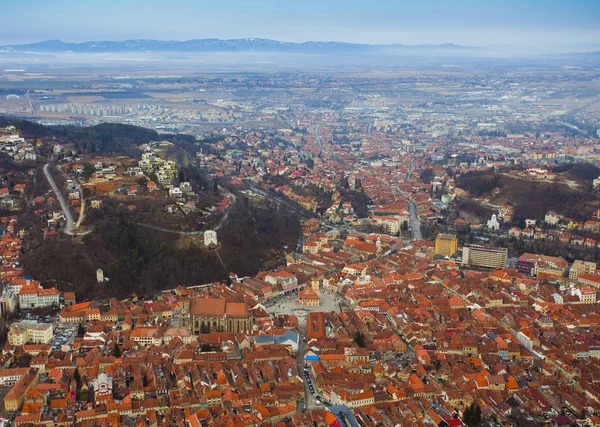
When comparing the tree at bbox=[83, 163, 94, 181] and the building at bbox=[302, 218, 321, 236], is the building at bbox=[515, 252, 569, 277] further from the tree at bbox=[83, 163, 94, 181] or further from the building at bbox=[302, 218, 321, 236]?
the tree at bbox=[83, 163, 94, 181]

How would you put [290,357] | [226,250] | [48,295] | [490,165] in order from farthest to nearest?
[490,165] → [226,250] → [48,295] → [290,357]

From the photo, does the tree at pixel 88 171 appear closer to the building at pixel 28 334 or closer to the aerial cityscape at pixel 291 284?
the aerial cityscape at pixel 291 284

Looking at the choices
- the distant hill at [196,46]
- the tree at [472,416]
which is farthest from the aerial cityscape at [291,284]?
the distant hill at [196,46]

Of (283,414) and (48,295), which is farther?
(48,295)

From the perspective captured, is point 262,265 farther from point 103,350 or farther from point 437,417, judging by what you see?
point 437,417

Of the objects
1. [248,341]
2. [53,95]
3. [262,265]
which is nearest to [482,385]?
[248,341]
